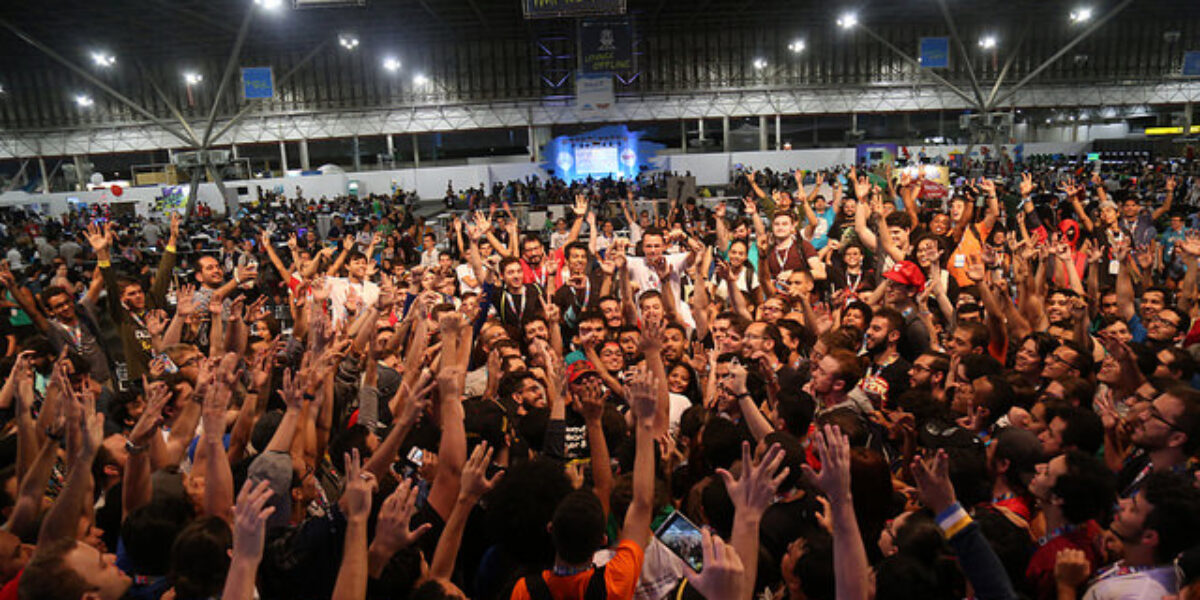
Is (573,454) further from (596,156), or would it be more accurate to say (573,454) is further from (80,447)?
(596,156)

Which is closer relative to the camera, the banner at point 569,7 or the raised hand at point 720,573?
the raised hand at point 720,573

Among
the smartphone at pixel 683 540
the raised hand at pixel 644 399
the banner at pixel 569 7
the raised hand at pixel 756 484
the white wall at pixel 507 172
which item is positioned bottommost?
the smartphone at pixel 683 540

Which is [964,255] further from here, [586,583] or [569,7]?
[569,7]

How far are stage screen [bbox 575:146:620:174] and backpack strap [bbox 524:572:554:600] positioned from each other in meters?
29.9

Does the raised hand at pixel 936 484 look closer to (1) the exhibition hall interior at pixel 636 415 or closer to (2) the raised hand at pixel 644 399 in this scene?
(1) the exhibition hall interior at pixel 636 415

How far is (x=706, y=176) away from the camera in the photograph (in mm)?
32625

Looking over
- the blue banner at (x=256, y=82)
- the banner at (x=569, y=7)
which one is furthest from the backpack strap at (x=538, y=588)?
the blue banner at (x=256, y=82)

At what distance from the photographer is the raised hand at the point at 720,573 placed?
1.91 m

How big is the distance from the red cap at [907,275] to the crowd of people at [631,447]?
7cm

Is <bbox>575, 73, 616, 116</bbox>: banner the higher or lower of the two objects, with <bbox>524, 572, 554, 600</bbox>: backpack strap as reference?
higher

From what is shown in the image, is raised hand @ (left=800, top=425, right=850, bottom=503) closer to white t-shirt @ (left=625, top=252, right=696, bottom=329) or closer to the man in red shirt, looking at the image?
the man in red shirt

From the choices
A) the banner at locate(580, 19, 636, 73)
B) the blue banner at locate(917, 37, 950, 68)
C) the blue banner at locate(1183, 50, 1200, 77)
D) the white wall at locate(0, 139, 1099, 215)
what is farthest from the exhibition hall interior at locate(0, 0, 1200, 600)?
the blue banner at locate(1183, 50, 1200, 77)

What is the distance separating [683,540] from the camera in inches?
94.1

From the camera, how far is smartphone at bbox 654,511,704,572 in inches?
92.7
